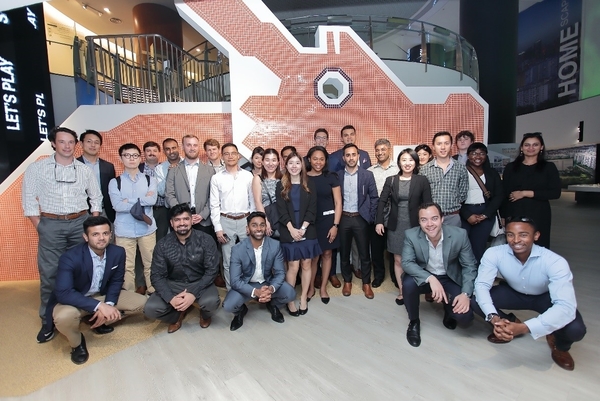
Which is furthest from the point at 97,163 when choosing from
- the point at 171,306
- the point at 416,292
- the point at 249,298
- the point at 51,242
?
the point at 416,292

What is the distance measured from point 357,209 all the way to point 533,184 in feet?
5.67

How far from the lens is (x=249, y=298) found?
8.64 feet

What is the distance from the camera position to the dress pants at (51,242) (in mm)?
2650

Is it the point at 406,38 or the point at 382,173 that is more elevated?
the point at 406,38

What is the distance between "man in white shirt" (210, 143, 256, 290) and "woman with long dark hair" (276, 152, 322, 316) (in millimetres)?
417

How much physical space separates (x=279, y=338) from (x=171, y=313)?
0.95m

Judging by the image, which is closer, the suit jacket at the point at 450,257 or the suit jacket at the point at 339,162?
the suit jacket at the point at 450,257

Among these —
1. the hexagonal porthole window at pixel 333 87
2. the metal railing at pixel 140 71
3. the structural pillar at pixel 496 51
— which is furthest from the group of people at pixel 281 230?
the structural pillar at pixel 496 51

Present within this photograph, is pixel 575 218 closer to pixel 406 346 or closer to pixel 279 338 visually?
pixel 406 346

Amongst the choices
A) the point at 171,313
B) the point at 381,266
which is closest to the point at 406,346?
the point at 381,266

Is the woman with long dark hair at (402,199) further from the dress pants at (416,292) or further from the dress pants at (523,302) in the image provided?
the dress pants at (523,302)

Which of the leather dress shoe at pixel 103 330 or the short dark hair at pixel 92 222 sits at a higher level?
the short dark hair at pixel 92 222

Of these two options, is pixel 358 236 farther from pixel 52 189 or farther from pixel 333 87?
pixel 52 189

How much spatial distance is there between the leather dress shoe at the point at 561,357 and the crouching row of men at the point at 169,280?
1932 millimetres
